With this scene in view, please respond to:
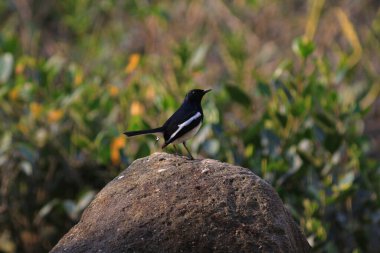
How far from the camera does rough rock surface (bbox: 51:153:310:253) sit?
4867mm

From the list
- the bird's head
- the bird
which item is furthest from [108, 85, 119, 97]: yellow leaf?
the bird

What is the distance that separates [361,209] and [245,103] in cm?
156

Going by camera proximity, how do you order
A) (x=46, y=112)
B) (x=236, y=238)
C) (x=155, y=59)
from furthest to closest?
1. (x=155, y=59)
2. (x=46, y=112)
3. (x=236, y=238)

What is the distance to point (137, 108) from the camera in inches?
338

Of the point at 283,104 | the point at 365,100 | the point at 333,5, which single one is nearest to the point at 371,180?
the point at 283,104

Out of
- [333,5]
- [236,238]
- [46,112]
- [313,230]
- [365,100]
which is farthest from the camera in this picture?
[333,5]

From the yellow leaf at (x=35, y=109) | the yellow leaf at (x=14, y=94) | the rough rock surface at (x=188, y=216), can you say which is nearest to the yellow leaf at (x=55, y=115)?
the yellow leaf at (x=35, y=109)

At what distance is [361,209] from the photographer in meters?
8.23

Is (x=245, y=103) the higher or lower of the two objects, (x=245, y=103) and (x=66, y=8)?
the lower

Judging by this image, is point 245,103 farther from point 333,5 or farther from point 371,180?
point 333,5

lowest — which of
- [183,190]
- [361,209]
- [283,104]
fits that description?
[361,209]

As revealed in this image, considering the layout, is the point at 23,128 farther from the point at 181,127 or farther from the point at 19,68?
the point at 181,127

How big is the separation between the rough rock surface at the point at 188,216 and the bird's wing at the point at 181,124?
2.32 ft

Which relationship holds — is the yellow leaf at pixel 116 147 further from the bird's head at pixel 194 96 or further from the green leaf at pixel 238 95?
the bird's head at pixel 194 96
